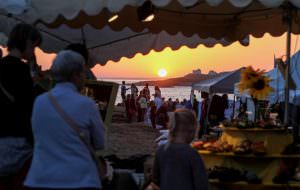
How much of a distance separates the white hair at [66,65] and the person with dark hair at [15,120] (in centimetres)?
60

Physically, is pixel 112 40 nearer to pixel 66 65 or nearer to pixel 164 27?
pixel 164 27

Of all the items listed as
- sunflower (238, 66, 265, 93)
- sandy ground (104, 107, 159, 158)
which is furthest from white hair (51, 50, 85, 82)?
sandy ground (104, 107, 159, 158)

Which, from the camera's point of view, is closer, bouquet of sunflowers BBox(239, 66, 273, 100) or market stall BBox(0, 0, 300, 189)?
market stall BBox(0, 0, 300, 189)

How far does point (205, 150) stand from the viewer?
688 cm

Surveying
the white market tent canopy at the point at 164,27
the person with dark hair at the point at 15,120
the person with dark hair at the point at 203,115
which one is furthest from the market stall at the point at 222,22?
the person with dark hair at the point at 203,115

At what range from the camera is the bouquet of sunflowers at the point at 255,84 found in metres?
6.82

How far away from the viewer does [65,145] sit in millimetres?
3787

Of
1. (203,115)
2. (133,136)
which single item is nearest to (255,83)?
(203,115)

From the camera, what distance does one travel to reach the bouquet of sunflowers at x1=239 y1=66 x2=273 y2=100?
269 inches

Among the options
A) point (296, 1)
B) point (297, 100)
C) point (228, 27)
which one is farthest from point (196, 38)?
point (297, 100)

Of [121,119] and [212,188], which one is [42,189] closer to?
[212,188]

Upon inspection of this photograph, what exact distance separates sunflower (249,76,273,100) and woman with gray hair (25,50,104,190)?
329 cm

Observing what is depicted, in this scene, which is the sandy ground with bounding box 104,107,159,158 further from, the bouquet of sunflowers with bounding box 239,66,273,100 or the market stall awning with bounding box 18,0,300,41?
the bouquet of sunflowers with bounding box 239,66,273,100

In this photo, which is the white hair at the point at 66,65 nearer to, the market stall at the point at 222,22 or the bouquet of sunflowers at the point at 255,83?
the market stall at the point at 222,22
